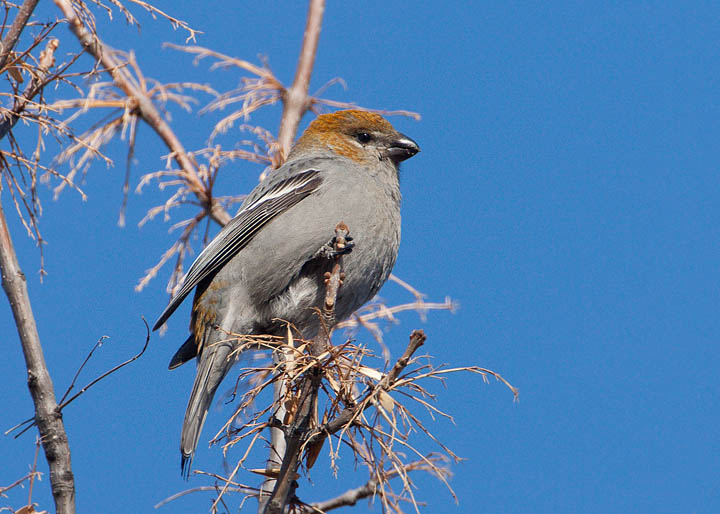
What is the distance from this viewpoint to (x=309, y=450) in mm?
2971

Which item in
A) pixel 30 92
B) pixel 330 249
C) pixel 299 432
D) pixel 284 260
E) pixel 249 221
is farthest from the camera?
pixel 249 221

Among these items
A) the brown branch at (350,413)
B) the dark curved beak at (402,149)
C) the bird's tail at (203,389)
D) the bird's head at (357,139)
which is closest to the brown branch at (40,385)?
the brown branch at (350,413)

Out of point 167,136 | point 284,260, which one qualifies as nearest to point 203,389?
point 284,260

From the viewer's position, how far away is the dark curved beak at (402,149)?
5.38 m

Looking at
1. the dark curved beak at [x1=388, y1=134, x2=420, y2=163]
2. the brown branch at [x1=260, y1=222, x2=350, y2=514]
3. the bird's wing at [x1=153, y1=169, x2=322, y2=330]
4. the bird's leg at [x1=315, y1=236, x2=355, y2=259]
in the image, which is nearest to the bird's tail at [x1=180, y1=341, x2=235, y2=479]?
the bird's wing at [x1=153, y1=169, x2=322, y2=330]

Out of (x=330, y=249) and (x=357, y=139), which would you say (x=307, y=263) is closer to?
(x=330, y=249)

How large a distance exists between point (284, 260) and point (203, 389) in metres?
0.84

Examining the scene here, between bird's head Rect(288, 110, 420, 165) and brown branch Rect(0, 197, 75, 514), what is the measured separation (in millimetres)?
2760

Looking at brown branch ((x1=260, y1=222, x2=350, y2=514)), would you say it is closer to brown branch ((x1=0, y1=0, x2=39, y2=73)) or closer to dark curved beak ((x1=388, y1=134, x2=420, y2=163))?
brown branch ((x1=0, y1=0, x2=39, y2=73))

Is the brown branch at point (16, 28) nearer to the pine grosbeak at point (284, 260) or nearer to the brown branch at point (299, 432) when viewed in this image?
→ the brown branch at point (299, 432)

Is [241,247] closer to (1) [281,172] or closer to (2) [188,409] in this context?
(1) [281,172]

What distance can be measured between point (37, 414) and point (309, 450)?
0.94 meters

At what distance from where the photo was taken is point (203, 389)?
4.50m

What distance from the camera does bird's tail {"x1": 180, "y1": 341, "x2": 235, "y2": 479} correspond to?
4.29 metres
